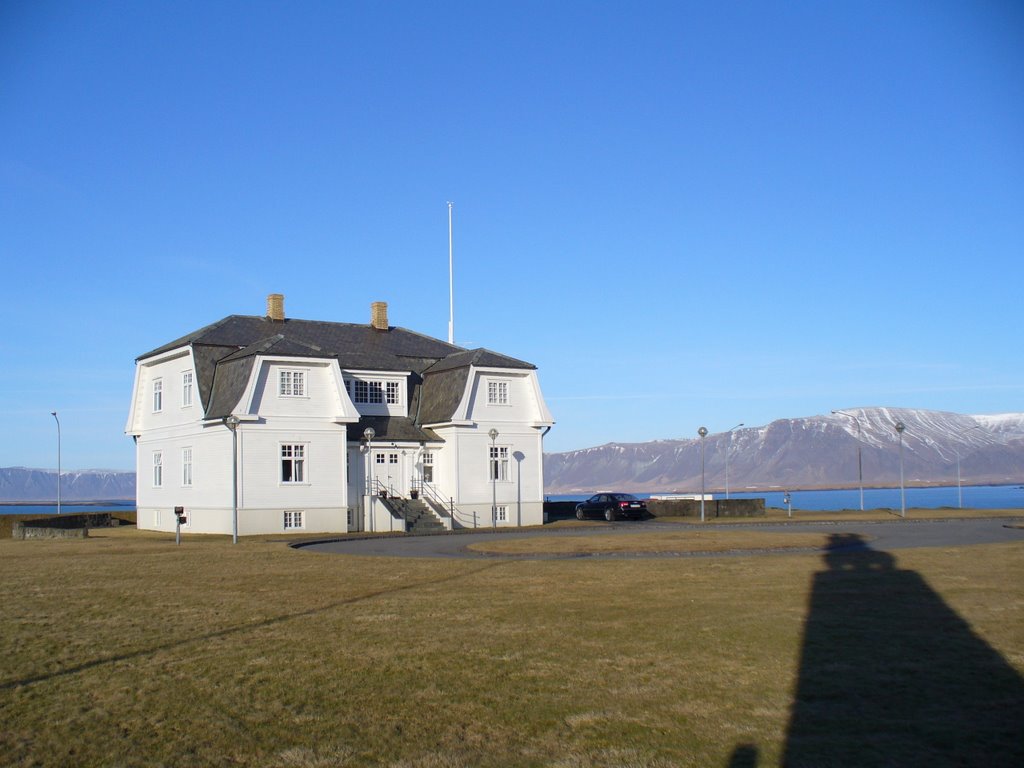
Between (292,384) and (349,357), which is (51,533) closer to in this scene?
(292,384)

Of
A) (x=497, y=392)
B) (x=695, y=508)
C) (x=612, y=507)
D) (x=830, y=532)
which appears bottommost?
(x=695, y=508)

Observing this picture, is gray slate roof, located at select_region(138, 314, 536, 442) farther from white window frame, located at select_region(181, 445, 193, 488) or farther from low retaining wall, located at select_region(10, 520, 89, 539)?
low retaining wall, located at select_region(10, 520, 89, 539)

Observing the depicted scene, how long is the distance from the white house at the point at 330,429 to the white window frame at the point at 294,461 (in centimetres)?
4

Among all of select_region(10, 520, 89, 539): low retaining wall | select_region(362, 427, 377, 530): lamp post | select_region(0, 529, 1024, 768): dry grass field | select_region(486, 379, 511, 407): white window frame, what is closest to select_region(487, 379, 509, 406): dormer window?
select_region(486, 379, 511, 407): white window frame

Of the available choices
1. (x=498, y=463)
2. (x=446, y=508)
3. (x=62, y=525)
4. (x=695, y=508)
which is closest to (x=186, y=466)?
(x=62, y=525)

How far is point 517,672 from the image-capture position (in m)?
10.9

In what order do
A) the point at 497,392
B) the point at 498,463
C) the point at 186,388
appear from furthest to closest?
the point at 497,392 → the point at 498,463 → the point at 186,388

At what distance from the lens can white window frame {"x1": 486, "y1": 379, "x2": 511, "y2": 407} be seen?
48031mm

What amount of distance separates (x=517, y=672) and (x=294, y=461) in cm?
3278

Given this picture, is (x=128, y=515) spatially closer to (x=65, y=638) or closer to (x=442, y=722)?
(x=65, y=638)

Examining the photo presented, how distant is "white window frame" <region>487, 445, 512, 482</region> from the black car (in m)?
7.12

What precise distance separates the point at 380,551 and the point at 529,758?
21422 mm

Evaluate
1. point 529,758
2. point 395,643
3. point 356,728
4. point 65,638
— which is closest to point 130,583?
point 65,638

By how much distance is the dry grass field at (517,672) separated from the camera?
8320 mm
